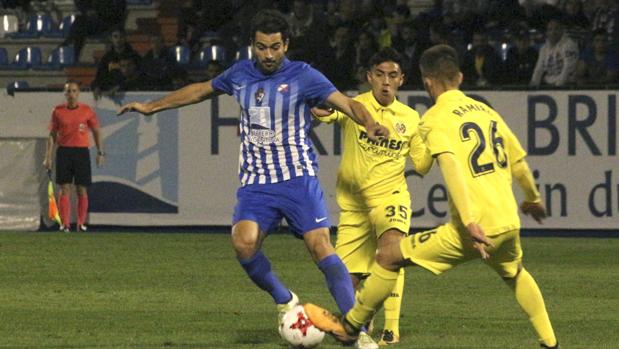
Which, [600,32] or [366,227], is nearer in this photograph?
[366,227]

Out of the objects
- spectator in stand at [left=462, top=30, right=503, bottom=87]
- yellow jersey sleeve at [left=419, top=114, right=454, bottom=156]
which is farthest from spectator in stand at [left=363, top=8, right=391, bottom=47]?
yellow jersey sleeve at [left=419, top=114, right=454, bottom=156]

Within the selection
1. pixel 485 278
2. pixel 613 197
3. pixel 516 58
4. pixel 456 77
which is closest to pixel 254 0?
pixel 516 58

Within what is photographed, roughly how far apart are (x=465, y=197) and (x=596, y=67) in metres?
12.1

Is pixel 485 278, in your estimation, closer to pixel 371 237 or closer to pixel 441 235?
pixel 371 237

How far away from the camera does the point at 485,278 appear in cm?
1427

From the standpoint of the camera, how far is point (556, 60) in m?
19.8

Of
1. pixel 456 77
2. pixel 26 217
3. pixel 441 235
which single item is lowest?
pixel 26 217

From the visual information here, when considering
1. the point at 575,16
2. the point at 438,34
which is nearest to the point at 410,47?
the point at 438,34

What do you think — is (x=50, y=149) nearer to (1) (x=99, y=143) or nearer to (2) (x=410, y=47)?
(1) (x=99, y=143)

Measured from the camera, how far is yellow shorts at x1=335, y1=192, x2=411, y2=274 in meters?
10.1

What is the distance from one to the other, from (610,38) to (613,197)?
10.0 feet

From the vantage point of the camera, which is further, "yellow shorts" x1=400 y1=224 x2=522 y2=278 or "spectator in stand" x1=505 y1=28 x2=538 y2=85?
"spectator in stand" x1=505 y1=28 x2=538 y2=85

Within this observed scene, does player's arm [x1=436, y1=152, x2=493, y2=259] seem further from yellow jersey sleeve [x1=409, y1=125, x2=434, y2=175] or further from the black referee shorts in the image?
the black referee shorts

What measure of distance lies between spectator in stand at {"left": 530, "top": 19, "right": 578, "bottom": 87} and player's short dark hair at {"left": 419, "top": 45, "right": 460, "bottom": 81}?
1156 cm
